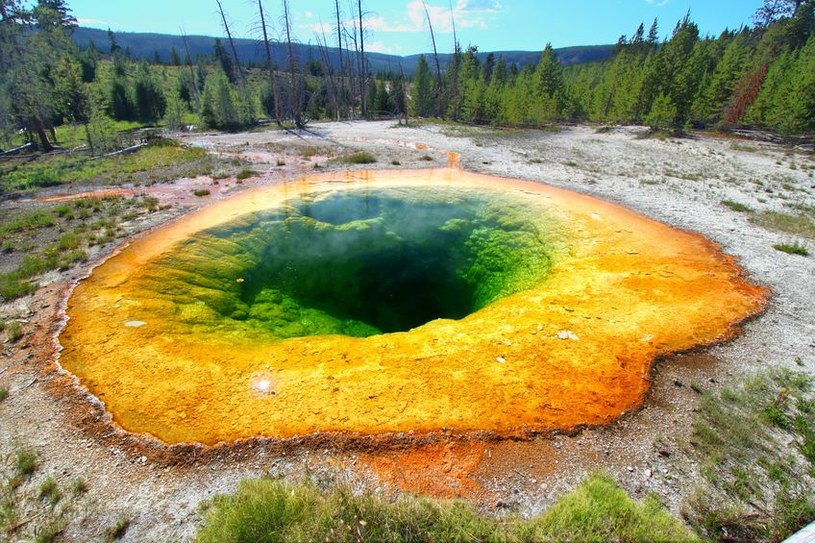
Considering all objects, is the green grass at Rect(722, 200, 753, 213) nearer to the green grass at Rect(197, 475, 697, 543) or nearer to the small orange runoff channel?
the small orange runoff channel

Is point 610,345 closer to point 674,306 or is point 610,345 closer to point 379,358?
point 674,306

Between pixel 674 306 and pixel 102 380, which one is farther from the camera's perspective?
pixel 674 306

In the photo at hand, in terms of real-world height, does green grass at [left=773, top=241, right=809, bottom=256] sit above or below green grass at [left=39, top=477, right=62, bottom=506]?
above

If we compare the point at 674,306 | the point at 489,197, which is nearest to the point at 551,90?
the point at 489,197

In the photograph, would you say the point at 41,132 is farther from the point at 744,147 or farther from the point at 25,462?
the point at 744,147

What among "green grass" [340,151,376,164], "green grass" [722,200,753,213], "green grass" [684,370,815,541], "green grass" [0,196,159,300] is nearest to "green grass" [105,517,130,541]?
"green grass" [684,370,815,541]

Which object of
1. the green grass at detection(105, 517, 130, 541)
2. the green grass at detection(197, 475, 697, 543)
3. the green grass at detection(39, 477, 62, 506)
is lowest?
the green grass at detection(105, 517, 130, 541)
